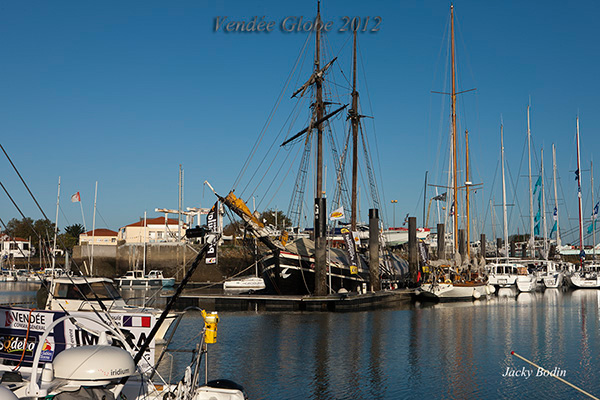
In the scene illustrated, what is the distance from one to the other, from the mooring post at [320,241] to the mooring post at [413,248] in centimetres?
1359

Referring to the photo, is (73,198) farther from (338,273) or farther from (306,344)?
(306,344)

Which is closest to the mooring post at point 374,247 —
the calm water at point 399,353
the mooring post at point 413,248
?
the calm water at point 399,353

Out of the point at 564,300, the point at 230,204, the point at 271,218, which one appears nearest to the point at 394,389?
the point at 230,204

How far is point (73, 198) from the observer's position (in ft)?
201

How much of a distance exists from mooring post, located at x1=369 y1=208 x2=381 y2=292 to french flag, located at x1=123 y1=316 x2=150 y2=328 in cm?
2702

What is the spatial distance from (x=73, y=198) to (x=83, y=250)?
82.7ft

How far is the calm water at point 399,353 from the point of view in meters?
16.9

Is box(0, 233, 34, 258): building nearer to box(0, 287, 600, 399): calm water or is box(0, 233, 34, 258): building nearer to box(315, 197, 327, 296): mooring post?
box(315, 197, 327, 296): mooring post

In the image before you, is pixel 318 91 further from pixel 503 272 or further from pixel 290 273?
pixel 503 272

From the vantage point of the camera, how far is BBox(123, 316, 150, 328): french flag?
15727mm

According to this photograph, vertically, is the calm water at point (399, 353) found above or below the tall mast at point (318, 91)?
below

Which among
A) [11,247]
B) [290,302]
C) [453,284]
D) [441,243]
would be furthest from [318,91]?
[11,247]

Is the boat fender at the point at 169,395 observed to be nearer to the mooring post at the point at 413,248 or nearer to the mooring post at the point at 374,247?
the mooring post at the point at 374,247

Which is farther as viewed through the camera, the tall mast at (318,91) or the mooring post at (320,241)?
the tall mast at (318,91)
